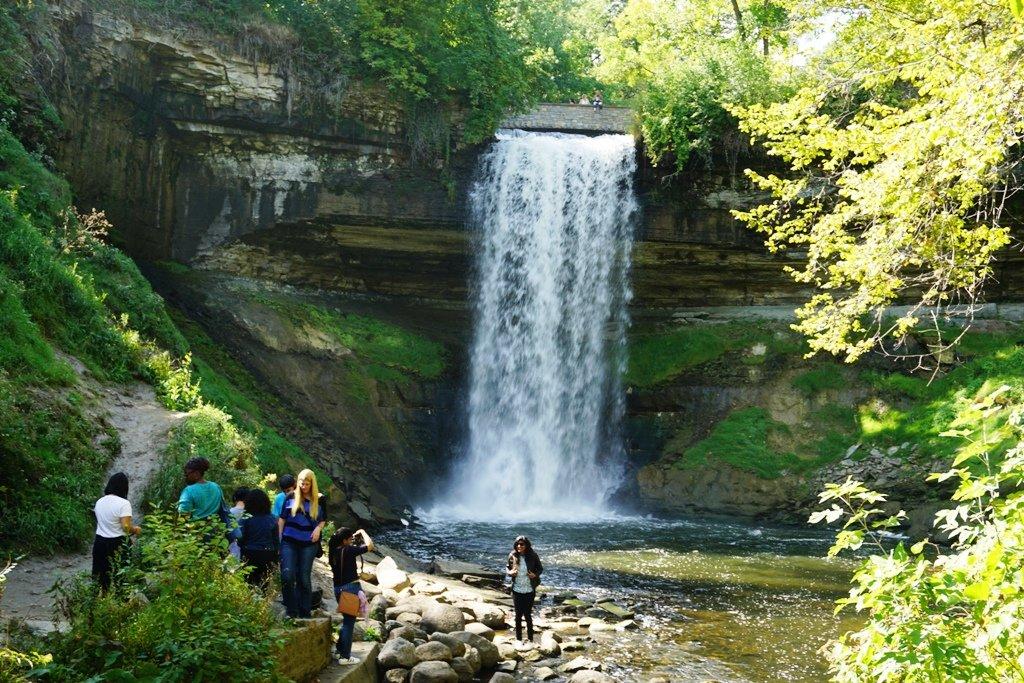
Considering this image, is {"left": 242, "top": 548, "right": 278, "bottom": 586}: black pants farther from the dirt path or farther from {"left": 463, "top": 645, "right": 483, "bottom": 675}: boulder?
{"left": 463, "top": 645, "right": 483, "bottom": 675}: boulder

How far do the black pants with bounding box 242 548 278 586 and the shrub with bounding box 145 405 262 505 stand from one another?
3017 mm

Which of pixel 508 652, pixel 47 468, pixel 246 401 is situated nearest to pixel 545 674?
pixel 508 652

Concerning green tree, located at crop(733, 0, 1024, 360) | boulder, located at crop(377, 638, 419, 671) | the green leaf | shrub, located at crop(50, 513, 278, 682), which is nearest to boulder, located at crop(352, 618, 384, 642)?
boulder, located at crop(377, 638, 419, 671)

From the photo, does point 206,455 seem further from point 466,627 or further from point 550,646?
point 550,646

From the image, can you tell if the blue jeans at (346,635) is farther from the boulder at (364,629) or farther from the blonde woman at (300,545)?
the boulder at (364,629)

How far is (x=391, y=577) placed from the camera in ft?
38.4

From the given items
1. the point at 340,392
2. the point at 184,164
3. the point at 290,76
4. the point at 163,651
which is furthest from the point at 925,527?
the point at 184,164

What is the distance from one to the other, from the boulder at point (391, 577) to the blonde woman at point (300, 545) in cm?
362

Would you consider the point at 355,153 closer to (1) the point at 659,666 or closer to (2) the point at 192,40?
(2) the point at 192,40

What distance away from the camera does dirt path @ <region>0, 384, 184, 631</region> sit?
6996 millimetres

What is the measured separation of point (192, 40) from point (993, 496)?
819 inches

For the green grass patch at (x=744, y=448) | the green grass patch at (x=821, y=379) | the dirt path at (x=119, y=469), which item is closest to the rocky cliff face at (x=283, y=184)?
the green grass patch at (x=821, y=379)

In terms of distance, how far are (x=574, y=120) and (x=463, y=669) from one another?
22.0 m

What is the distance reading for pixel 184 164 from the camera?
22125 millimetres
